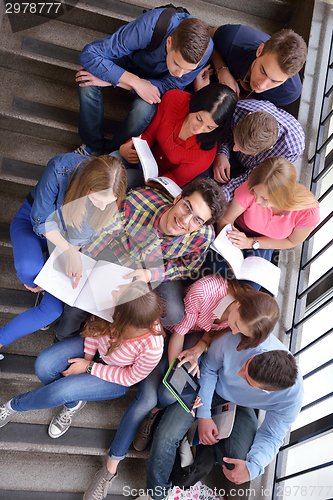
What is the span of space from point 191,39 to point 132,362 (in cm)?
155

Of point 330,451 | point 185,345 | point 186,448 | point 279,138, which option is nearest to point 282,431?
point 186,448

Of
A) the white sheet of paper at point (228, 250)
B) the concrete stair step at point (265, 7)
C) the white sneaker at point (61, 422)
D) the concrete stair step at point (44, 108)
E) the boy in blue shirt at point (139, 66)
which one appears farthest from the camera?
the concrete stair step at point (265, 7)

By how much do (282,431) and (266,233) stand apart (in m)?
1.01

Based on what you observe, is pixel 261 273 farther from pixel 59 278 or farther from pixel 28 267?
pixel 28 267

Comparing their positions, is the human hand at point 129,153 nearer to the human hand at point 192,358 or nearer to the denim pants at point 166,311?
the denim pants at point 166,311

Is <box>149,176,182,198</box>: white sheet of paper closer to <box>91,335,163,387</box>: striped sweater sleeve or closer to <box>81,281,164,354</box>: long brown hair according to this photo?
<box>81,281,164,354</box>: long brown hair

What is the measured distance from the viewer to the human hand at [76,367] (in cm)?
175

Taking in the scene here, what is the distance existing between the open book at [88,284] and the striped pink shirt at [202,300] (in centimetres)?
34

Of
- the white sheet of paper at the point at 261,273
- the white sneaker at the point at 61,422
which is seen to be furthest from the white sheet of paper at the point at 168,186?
the white sneaker at the point at 61,422

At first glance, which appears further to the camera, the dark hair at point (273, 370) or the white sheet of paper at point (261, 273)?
the white sheet of paper at point (261, 273)

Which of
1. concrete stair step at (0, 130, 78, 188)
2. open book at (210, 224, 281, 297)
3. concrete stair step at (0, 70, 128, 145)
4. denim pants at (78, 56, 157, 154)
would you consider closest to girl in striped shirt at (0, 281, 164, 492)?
open book at (210, 224, 281, 297)

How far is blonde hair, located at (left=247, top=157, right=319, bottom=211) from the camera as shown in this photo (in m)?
1.56

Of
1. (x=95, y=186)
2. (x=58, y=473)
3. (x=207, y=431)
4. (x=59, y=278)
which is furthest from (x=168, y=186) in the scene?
(x=58, y=473)

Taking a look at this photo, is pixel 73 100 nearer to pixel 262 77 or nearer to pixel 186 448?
pixel 262 77
